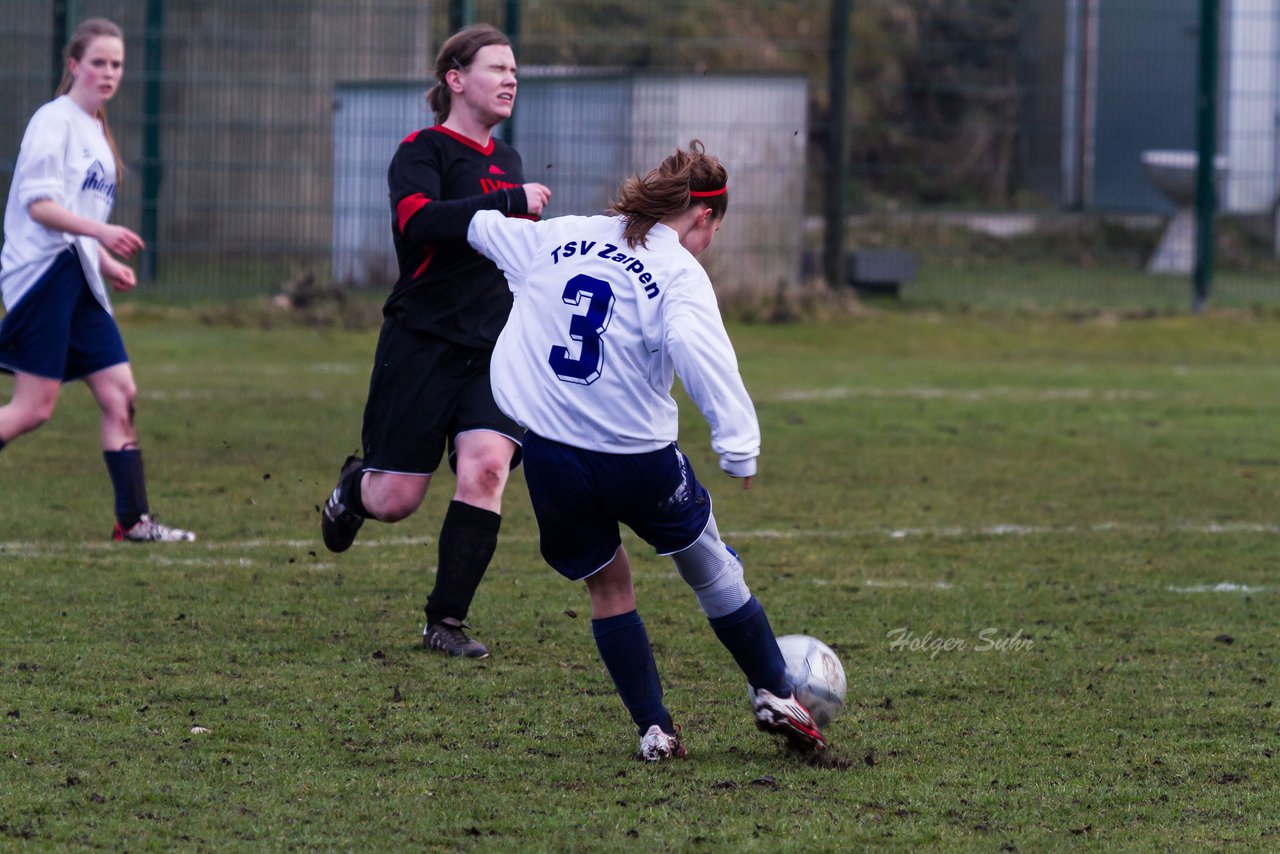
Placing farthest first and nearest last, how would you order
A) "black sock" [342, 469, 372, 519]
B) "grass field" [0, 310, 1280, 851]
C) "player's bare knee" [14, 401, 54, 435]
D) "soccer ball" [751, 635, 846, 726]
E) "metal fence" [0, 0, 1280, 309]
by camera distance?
1. "metal fence" [0, 0, 1280, 309]
2. "player's bare knee" [14, 401, 54, 435]
3. "black sock" [342, 469, 372, 519]
4. "soccer ball" [751, 635, 846, 726]
5. "grass field" [0, 310, 1280, 851]

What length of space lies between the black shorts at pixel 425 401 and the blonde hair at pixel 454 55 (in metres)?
0.71

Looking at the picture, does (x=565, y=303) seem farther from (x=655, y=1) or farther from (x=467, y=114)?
(x=655, y=1)

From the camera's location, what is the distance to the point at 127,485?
6828 millimetres

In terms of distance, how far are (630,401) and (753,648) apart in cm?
71

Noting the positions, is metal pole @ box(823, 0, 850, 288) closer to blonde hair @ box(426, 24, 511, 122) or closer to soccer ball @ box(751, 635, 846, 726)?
blonde hair @ box(426, 24, 511, 122)

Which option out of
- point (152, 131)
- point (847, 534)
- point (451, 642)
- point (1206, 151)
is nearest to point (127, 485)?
point (451, 642)

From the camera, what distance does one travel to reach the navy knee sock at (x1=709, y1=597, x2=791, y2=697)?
4.30 metres

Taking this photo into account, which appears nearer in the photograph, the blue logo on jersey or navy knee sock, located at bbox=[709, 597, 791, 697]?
navy knee sock, located at bbox=[709, 597, 791, 697]

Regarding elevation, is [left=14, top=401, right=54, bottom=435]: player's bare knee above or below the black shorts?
below

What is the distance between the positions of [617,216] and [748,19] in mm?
18742

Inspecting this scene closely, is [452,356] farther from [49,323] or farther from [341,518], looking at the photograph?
[49,323]

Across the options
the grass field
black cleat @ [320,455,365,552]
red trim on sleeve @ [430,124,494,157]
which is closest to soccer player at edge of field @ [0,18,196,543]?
the grass field

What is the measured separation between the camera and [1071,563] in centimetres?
677

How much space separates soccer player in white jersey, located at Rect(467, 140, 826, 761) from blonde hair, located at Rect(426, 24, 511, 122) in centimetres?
132
